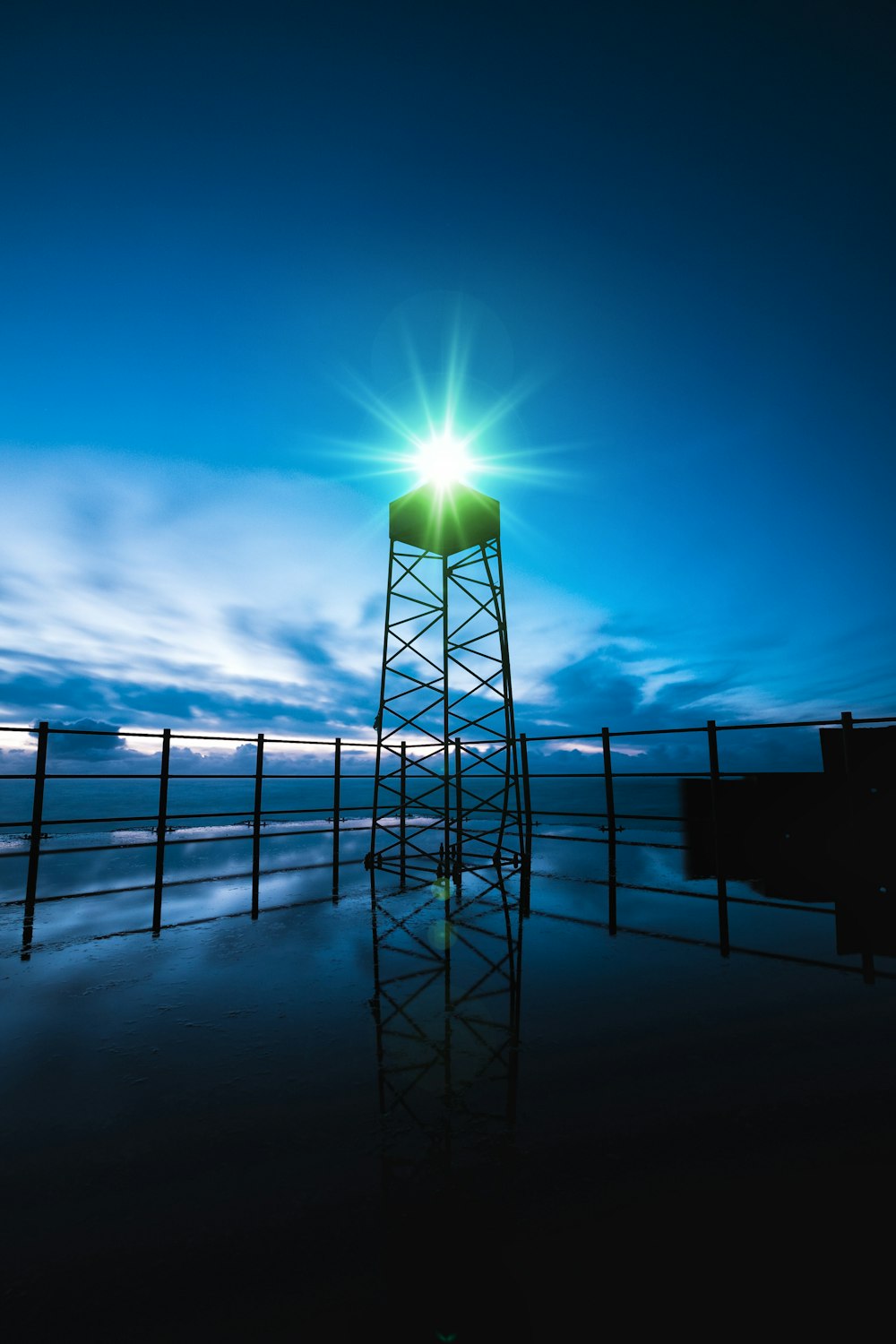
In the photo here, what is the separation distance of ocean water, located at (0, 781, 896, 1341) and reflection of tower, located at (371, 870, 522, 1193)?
2cm

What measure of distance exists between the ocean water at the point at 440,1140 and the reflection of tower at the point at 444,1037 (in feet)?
0.05

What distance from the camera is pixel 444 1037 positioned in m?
3.05

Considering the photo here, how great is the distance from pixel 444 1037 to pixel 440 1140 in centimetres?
91

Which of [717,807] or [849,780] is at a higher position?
[849,780]

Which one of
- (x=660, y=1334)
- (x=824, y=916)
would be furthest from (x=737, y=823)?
(x=660, y=1334)

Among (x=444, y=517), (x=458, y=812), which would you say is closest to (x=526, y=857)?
(x=458, y=812)

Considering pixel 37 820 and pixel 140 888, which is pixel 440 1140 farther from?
pixel 140 888

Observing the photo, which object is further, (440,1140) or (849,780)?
(849,780)

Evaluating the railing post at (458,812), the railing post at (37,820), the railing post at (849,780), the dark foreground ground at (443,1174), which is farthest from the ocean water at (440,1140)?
the railing post at (458,812)

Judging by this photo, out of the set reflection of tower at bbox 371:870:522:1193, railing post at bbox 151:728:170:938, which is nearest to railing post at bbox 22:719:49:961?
railing post at bbox 151:728:170:938

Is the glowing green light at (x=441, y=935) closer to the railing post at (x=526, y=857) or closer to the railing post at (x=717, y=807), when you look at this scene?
the railing post at (x=526, y=857)

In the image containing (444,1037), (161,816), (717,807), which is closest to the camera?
(444,1037)

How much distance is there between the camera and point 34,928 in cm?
524

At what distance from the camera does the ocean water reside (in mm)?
1523
